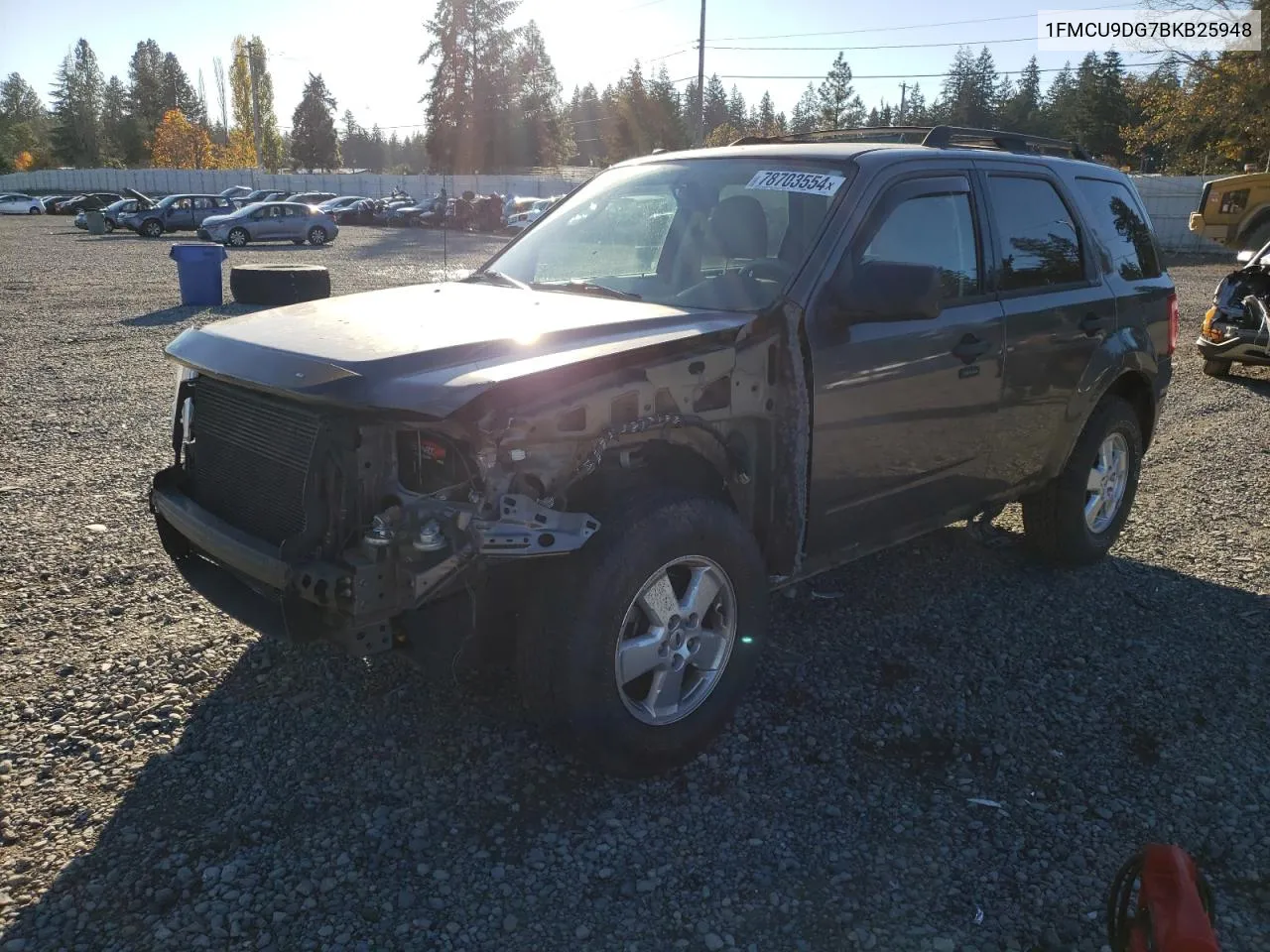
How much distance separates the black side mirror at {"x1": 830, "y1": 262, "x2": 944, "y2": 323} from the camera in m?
3.44

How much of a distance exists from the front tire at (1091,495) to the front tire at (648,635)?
241 centimetres

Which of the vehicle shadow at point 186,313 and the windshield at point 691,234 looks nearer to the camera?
the windshield at point 691,234

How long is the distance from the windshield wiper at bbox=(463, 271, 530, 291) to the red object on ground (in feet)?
9.93

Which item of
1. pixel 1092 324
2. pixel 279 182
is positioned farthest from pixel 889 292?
pixel 279 182

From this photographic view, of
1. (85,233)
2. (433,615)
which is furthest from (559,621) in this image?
(85,233)

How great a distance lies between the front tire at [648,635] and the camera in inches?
118

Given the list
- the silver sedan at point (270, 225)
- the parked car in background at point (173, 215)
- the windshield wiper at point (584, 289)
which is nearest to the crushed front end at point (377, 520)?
the windshield wiper at point (584, 289)

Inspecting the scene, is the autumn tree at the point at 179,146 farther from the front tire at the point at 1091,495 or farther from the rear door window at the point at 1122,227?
the front tire at the point at 1091,495

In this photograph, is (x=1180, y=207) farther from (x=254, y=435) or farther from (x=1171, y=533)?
(x=254, y=435)

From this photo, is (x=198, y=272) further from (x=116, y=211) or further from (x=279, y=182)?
(x=279, y=182)

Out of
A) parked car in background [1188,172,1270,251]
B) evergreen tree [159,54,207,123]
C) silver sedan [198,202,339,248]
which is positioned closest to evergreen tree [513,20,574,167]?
silver sedan [198,202,339,248]

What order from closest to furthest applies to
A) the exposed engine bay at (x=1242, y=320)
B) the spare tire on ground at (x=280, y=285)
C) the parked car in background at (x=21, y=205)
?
the exposed engine bay at (x=1242, y=320) < the spare tire on ground at (x=280, y=285) < the parked car in background at (x=21, y=205)

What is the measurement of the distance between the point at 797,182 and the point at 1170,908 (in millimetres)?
2827

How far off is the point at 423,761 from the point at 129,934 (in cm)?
102
